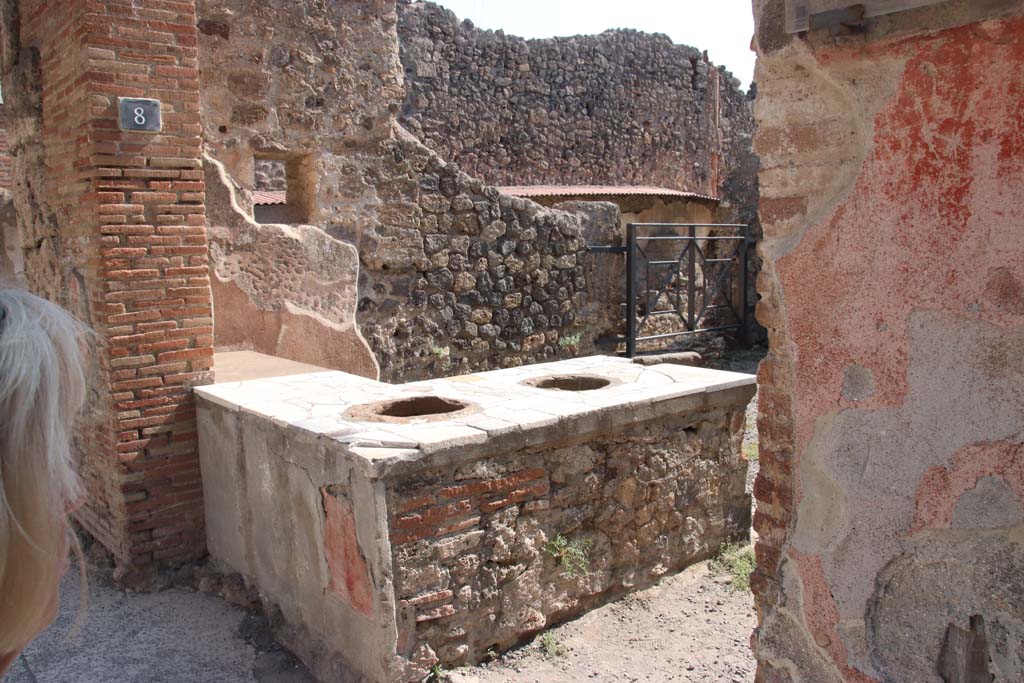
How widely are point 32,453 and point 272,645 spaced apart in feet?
9.54

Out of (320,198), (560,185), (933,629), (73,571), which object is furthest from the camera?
(560,185)

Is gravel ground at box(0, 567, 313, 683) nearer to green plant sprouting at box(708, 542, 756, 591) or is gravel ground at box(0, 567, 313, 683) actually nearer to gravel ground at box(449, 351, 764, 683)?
gravel ground at box(449, 351, 764, 683)

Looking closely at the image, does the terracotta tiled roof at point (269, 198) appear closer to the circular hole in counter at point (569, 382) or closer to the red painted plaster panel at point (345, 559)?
the circular hole in counter at point (569, 382)

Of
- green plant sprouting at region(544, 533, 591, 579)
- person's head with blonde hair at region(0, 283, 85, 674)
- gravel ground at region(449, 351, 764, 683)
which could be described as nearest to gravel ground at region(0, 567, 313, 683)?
gravel ground at region(449, 351, 764, 683)

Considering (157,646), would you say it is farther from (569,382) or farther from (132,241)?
(569,382)

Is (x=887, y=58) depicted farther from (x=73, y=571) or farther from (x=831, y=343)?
(x=73, y=571)

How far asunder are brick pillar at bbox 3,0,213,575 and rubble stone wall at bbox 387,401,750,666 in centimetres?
185

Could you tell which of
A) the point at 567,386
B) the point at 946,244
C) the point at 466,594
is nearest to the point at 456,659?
the point at 466,594

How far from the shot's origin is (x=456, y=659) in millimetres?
3572

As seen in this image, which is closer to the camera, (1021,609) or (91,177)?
(1021,609)

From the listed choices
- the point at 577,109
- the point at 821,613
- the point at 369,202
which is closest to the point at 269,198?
the point at 369,202

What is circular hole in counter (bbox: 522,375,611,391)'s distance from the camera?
492 centimetres

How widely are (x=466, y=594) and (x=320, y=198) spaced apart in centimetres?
398

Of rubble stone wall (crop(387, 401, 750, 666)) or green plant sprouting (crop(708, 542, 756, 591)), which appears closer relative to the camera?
rubble stone wall (crop(387, 401, 750, 666))
